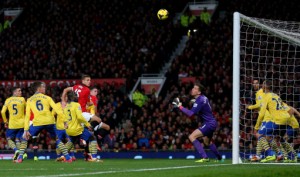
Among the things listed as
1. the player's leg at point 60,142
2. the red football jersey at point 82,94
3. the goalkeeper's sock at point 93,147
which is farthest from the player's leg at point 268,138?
the player's leg at point 60,142

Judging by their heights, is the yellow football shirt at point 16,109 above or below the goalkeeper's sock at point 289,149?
above

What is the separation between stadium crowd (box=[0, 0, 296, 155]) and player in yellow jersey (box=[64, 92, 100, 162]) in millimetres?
5967

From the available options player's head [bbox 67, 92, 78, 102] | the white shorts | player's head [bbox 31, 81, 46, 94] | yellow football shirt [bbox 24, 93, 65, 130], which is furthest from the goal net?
player's head [bbox 31, 81, 46, 94]

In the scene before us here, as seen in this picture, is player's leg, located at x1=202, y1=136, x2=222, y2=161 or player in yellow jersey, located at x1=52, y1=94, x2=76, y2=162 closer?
player's leg, located at x1=202, y1=136, x2=222, y2=161

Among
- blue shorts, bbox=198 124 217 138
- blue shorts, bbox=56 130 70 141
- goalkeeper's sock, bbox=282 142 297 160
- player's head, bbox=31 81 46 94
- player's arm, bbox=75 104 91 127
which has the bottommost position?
goalkeeper's sock, bbox=282 142 297 160

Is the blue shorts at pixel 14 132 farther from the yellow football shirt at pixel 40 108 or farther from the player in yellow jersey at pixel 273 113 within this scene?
the player in yellow jersey at pixel 273 113

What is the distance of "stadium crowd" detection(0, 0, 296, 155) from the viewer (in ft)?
91.2

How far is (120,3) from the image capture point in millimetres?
38719

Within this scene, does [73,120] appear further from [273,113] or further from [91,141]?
[273,113]

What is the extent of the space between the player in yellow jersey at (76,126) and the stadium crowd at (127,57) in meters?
5.97

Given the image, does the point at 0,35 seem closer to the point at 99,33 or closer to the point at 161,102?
the point at 99,33

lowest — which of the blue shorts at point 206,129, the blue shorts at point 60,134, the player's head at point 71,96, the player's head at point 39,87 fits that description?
the blue shorts at point 60,134

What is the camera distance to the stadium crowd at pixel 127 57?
27.8m

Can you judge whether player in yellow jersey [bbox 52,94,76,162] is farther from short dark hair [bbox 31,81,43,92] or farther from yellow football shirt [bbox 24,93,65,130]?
short dark hair [bbox 31,81,43,92]
